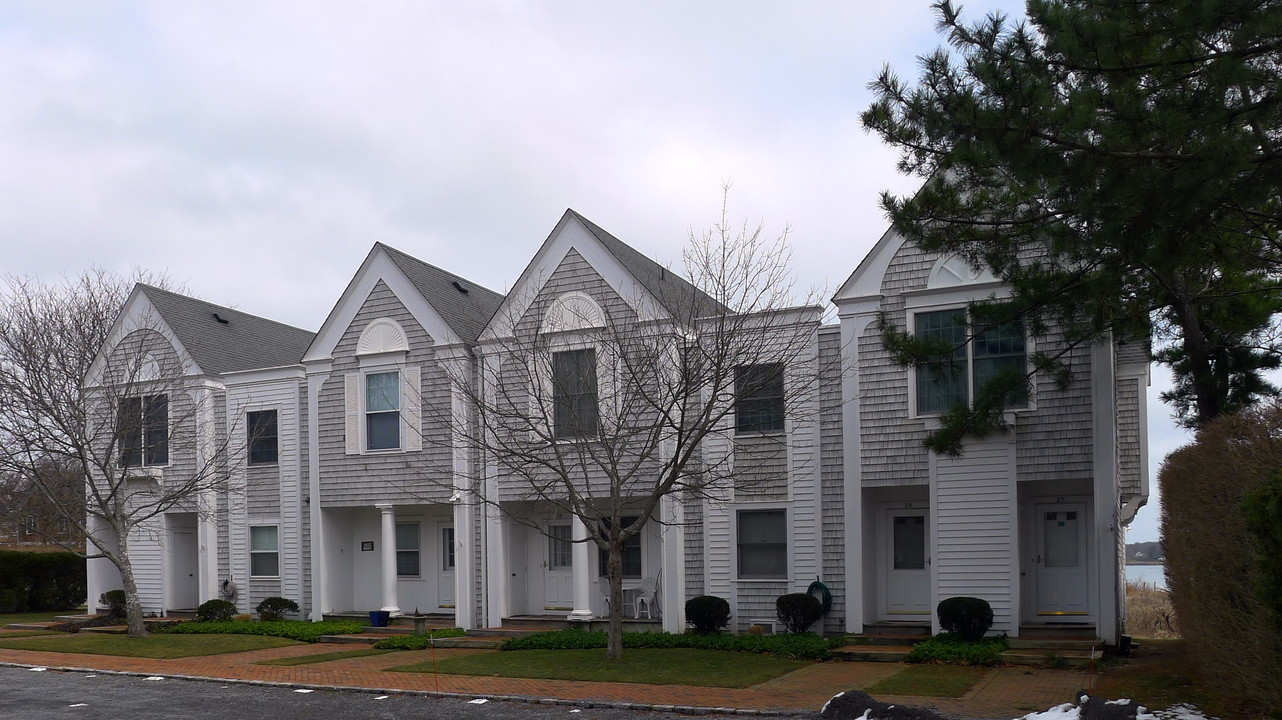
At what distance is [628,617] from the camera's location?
20.2 metres

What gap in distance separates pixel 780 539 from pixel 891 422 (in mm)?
2938

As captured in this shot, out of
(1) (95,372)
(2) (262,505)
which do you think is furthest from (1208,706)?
(1) (95,372)

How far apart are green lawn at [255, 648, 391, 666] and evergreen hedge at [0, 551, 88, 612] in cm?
1600

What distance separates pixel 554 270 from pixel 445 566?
730 cm

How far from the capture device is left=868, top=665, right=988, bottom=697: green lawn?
13.0m

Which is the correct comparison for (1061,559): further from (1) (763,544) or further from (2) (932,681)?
(2) (932,681)

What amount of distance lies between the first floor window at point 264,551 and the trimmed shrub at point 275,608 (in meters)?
0.98

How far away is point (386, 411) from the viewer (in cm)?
2220

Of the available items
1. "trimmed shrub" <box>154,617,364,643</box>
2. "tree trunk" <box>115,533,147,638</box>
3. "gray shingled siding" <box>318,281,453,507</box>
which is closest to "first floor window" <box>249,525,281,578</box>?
"trimmed shrub" <box>154,617,364,643</box>

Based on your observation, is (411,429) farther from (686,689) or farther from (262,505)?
(686,689)

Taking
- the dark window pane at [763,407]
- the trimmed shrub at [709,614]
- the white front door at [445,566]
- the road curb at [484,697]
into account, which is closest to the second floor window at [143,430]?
the white front door at [445,566]

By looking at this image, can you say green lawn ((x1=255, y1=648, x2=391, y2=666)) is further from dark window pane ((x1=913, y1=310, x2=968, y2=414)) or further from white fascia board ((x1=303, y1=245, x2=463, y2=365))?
dark window pane ((x1=913, y1=310, x2=968, y2=414))

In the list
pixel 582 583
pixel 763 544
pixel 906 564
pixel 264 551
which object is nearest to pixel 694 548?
pixel 763 544

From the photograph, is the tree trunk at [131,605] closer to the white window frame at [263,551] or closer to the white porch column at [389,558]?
the white window frame at [263,551]
